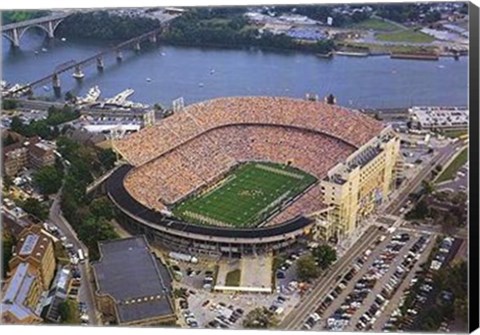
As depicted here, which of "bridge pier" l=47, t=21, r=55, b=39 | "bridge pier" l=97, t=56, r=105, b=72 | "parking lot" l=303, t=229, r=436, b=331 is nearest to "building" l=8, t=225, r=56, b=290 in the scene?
"bridge pier" l=47, t=21, r=55, b=39

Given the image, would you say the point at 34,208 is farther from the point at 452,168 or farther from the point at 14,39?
the point at 452,168

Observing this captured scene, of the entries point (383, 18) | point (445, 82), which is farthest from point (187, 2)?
point (445, 82)

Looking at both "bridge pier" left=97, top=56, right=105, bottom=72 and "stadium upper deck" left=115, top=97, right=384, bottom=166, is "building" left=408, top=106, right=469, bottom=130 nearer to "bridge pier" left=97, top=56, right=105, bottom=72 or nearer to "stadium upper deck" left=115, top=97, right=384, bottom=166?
"stadium upper deck" left=115, top=97, right=384, bottom=166

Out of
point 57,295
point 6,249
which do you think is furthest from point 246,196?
point 6,249

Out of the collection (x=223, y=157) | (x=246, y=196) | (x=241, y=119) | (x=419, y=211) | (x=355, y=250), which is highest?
(x=241, y=119)

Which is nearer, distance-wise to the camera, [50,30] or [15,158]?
[50,30]

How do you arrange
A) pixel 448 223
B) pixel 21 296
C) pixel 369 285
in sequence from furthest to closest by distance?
pixel 448 223 < pixel 369 285 < pixel 21 296

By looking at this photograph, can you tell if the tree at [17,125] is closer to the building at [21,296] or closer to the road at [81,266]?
the road at [81,266]
